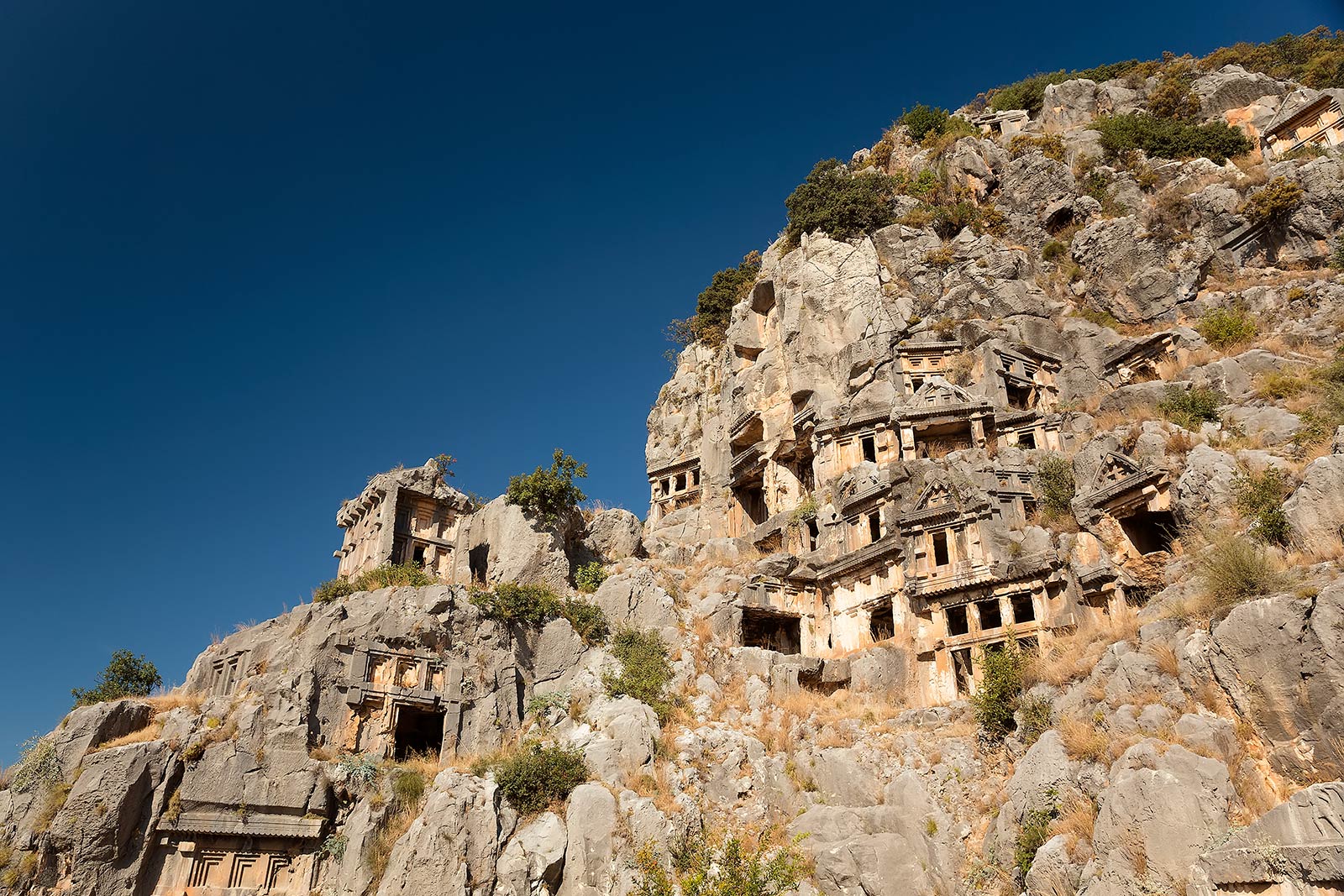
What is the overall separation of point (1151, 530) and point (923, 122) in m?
42.0

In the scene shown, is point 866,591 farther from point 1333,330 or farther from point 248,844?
point 248,844

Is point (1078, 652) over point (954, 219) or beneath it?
beneath

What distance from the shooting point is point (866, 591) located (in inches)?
1410

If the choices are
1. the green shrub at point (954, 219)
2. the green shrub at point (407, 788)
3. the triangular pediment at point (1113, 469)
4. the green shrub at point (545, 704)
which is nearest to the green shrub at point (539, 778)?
the green shrub at point (407, 788)

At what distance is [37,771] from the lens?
2550 centimetres

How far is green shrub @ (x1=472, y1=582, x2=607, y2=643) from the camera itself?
32531 mm

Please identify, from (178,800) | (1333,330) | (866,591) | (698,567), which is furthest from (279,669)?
(1333,330)

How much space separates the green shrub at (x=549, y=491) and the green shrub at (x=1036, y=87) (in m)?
45.5

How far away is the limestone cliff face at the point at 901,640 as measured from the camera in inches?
721

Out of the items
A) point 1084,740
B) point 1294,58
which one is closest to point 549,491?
point 1084,740

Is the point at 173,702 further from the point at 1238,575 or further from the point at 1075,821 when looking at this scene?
the point at 1238,575

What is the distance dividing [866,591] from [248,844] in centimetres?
2372

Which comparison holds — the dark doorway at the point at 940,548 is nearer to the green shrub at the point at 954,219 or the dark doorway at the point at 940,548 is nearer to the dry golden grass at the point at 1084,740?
the dry golden grass at the point at 1084,740

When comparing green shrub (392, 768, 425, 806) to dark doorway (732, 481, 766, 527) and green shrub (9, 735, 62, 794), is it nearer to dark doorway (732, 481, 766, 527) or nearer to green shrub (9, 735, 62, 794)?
green shrub (9, 735, 62, 794)
